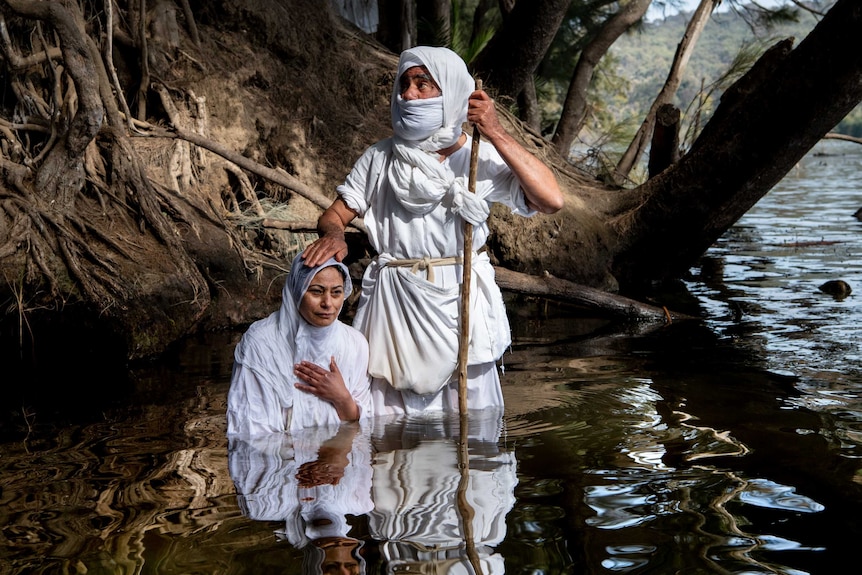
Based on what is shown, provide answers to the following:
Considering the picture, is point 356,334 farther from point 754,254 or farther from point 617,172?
point 754,254

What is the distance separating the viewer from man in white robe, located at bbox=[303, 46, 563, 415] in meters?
4.21

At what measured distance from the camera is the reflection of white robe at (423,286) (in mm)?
4352

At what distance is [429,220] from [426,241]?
0.10 metres

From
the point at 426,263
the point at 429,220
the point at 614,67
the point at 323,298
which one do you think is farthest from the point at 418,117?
the point at 614,67

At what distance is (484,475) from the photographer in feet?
13.1

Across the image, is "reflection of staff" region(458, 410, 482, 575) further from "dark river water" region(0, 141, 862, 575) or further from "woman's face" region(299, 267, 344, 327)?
"woman's face" region(299, 267, 344, 327)

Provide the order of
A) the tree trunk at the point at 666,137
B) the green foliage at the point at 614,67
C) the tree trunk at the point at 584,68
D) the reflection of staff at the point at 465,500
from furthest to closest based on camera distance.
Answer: the tree trunk at the point at 584,68, the green foliage at the point at 614,67, the tree trunk at the point at 666,137, the reflection of staff at the point at 465,500

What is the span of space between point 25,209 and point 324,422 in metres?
3.97

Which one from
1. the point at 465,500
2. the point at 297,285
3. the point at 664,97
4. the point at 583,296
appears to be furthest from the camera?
the point at 664,97

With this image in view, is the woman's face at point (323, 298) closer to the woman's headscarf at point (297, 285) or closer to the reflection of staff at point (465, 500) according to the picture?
the woman's headscarf at point (297, 285)

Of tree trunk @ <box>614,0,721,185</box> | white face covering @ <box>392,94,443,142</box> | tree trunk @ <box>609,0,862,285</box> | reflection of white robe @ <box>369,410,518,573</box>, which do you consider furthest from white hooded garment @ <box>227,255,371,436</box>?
tree trunk @ <box>614,0,721,185</box>

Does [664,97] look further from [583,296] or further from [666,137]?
[583,296]

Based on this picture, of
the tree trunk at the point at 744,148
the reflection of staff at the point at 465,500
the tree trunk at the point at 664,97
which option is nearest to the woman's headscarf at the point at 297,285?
the reflection of staff at the point at 465,500

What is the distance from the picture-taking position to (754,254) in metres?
12.8
